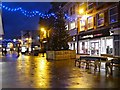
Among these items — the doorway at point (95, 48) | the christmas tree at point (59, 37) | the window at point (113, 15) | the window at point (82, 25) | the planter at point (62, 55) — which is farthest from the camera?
the window at point (82, 25)

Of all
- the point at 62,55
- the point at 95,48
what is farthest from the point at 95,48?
the point at 62,55

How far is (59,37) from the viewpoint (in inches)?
1471

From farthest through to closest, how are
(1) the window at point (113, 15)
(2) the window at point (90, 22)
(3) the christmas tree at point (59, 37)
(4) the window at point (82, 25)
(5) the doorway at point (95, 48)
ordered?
(4) the window at point (82, 25)
(2) the window at point (90, 22)
(5) the doorway at point (95, 48)
(3) the christmas tree at point (59, 37)
(1) the window at point (113, 15)

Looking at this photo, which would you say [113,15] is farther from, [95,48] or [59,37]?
[95,48]


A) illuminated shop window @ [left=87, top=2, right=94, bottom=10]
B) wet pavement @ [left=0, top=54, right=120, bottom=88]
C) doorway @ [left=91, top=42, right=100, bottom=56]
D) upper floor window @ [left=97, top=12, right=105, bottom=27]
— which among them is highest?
illuminated shop window @ [left=87, top=2, right=94, bottom=10]

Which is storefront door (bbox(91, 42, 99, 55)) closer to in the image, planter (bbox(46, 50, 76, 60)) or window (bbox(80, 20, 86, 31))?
window (bbox(80, 20, 86, 31))

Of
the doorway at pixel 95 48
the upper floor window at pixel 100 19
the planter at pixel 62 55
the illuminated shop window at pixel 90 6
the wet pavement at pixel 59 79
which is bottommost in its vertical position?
the wet pavement at pixel 59 79

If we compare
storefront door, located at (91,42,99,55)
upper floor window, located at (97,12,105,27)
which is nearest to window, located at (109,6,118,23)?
upper floor window, located at (97,12,105,27)

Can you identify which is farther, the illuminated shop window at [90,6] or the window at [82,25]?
the window at [82,25]

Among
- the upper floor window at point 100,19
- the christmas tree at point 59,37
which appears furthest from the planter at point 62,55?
the upper floor window at point 100,19

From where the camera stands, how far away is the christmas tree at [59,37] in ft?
123

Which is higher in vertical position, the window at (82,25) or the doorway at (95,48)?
the window at (82,25)

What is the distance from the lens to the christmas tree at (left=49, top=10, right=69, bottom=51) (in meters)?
37.3

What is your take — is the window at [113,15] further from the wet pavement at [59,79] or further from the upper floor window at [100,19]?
the wet pavement at [59,79]
